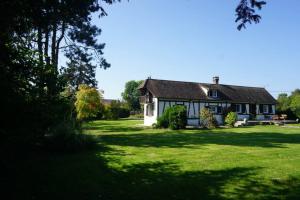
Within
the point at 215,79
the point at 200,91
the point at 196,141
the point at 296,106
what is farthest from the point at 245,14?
the point at 296,106

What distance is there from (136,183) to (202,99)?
32449mm

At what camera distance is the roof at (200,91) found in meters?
38.9

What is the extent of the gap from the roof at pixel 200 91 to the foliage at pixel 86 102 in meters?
6.94

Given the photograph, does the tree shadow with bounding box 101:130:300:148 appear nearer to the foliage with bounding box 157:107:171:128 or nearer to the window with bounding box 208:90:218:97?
the foliage with bounding box 157:107:171:128

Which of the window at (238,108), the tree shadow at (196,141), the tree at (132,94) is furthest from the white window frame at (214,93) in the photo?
the tree at (132,94)

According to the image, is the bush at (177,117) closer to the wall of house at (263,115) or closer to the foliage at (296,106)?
the wall of house at (263,115)

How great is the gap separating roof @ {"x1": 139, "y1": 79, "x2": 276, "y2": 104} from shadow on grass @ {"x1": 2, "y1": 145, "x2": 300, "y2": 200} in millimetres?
27014

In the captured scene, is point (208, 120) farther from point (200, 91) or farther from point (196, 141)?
point (196, 141)

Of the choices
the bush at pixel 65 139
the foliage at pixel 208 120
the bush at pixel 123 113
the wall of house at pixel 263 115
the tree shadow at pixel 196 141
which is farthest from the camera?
the bush at pixel 123 113

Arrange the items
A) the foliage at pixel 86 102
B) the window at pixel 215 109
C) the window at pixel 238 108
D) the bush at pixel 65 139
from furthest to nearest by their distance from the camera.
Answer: the window at pixel 238 108 → the window at pixel 215 109 → the foliage at pixel 86 102 → the bush at pixel 65 139

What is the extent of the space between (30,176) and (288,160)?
9.43 meters

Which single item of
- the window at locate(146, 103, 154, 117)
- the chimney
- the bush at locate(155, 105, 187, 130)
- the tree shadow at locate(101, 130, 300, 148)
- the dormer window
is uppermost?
the chimney

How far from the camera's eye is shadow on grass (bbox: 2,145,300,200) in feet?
25.1

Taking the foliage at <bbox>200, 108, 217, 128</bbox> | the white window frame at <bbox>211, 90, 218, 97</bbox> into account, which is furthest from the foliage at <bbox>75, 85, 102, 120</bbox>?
the white window frame at <bbox>211, 90, 218, 97</bbox>
